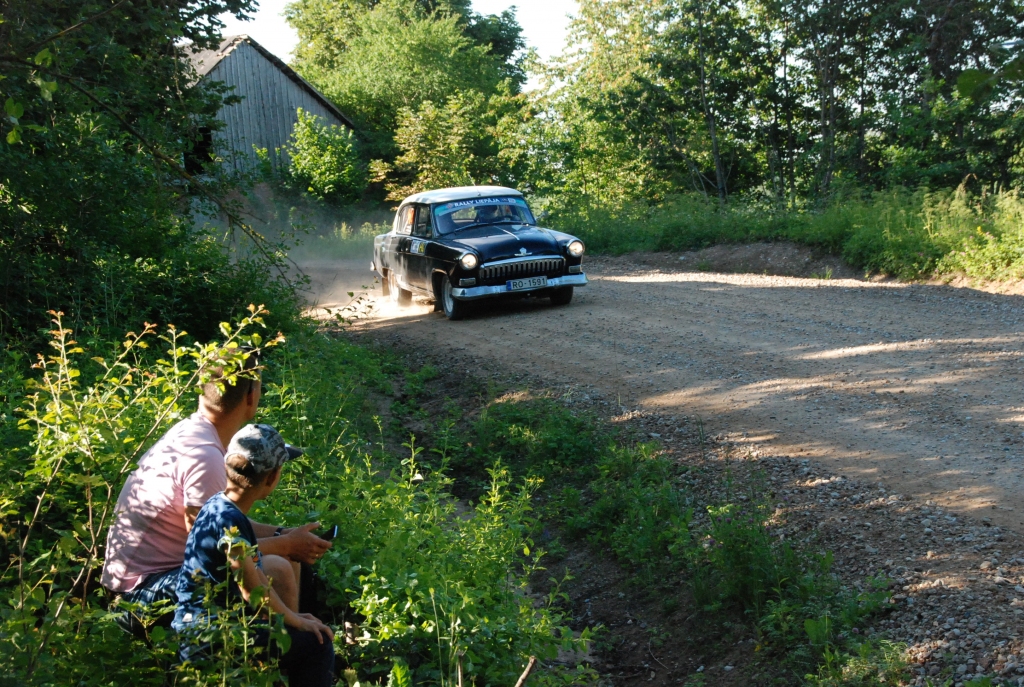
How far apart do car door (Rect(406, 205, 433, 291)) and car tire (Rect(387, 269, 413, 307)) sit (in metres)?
0.94

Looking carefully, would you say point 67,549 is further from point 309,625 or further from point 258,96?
point 258,96

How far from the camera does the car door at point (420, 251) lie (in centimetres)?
1438

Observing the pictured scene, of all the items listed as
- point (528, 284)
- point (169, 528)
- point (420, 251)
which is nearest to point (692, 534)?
point (169, 528)

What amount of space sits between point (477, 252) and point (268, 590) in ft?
34.0

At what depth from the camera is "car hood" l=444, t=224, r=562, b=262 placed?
13.4 meters

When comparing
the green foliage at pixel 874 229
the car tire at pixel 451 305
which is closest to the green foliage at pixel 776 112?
the green foliage at pixel 874 229

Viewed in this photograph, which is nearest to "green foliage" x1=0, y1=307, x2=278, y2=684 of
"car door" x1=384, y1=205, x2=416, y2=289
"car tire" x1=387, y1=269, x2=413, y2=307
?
"car door" x1=384, y1=205, x2=416, y2=289

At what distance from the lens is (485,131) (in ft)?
106

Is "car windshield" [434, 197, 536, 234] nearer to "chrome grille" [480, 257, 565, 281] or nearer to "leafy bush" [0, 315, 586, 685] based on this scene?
"chrome grille" [480, 257, 565, 281]

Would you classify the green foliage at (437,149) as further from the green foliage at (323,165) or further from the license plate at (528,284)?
the license plate at (528,284)

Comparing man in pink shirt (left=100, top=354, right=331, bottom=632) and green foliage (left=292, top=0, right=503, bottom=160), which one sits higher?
green foliage (left=292, top=0, right=503, bottom=160)

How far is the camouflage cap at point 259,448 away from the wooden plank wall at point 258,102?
→ 1186 inches

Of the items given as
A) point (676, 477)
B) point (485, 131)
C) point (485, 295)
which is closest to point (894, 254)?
point (485, 295)

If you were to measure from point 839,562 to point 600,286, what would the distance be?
35.5 ft
